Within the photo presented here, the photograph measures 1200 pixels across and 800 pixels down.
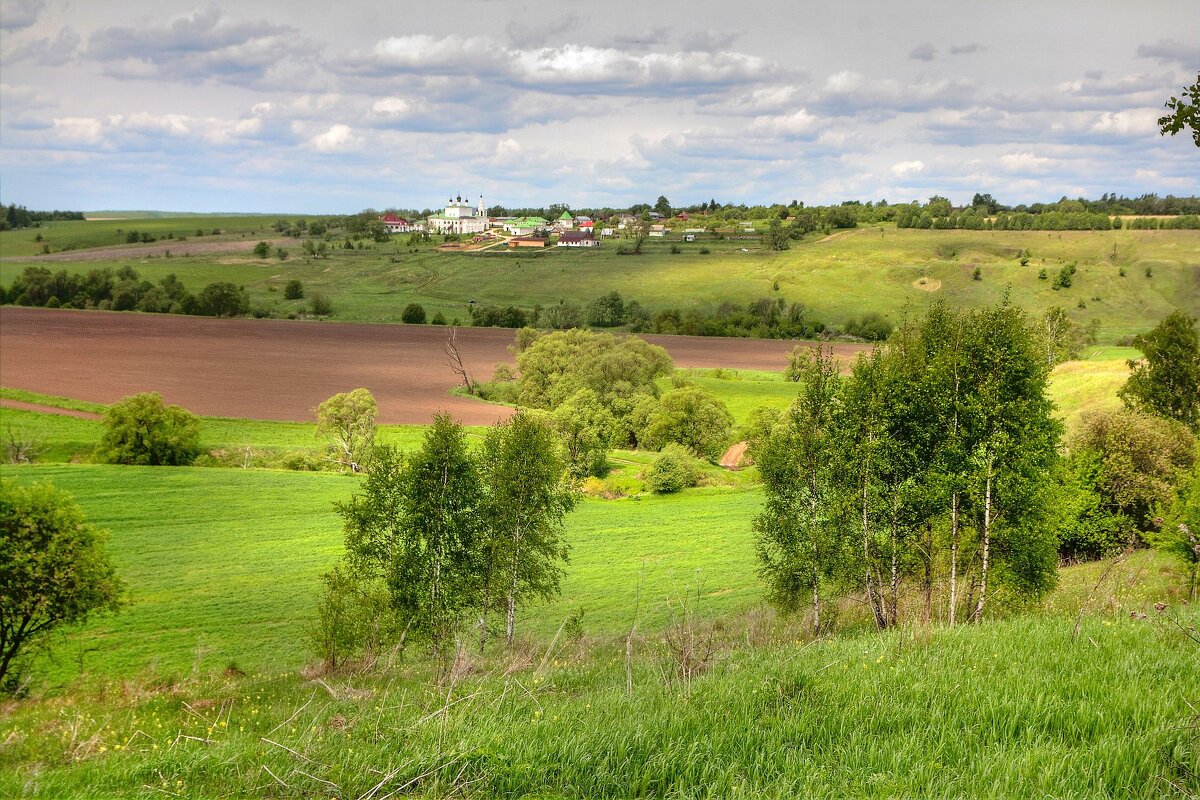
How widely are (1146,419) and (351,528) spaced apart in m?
37.3

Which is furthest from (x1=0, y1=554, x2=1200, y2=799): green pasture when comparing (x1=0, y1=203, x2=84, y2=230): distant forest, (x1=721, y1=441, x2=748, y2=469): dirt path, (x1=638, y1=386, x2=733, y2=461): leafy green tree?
(x1=0, y1=203, x2=84, y2=230): distant forest

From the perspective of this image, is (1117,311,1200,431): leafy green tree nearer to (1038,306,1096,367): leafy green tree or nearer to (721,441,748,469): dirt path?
(721,441,748,469): dirt path

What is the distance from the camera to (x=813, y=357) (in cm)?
Answer: 2664

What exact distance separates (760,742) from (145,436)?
207 feet

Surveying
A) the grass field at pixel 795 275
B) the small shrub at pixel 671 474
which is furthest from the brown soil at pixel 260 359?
the small shrub at pixel 671 474

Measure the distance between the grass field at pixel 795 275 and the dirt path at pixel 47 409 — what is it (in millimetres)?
64547

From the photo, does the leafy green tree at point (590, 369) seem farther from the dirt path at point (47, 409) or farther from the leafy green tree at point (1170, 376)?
the leafy green tree at point (1170, 376)

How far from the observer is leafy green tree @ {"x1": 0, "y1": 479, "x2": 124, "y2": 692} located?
25656 mm

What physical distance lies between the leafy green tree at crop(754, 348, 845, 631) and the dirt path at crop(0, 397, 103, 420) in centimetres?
6585

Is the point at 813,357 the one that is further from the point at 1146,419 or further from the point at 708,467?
the point at 708,467

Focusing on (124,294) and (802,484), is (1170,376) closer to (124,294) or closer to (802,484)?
(802,484)

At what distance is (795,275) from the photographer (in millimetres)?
160250

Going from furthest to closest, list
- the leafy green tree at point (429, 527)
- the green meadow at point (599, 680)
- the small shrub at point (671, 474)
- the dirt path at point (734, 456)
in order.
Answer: the dirt path at point (734, 456), the small shrub at point (671, 474), the leafy green tree at point (429, 527), the green meadow at point (599, 680)

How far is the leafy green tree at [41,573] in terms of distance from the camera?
25.7 m
